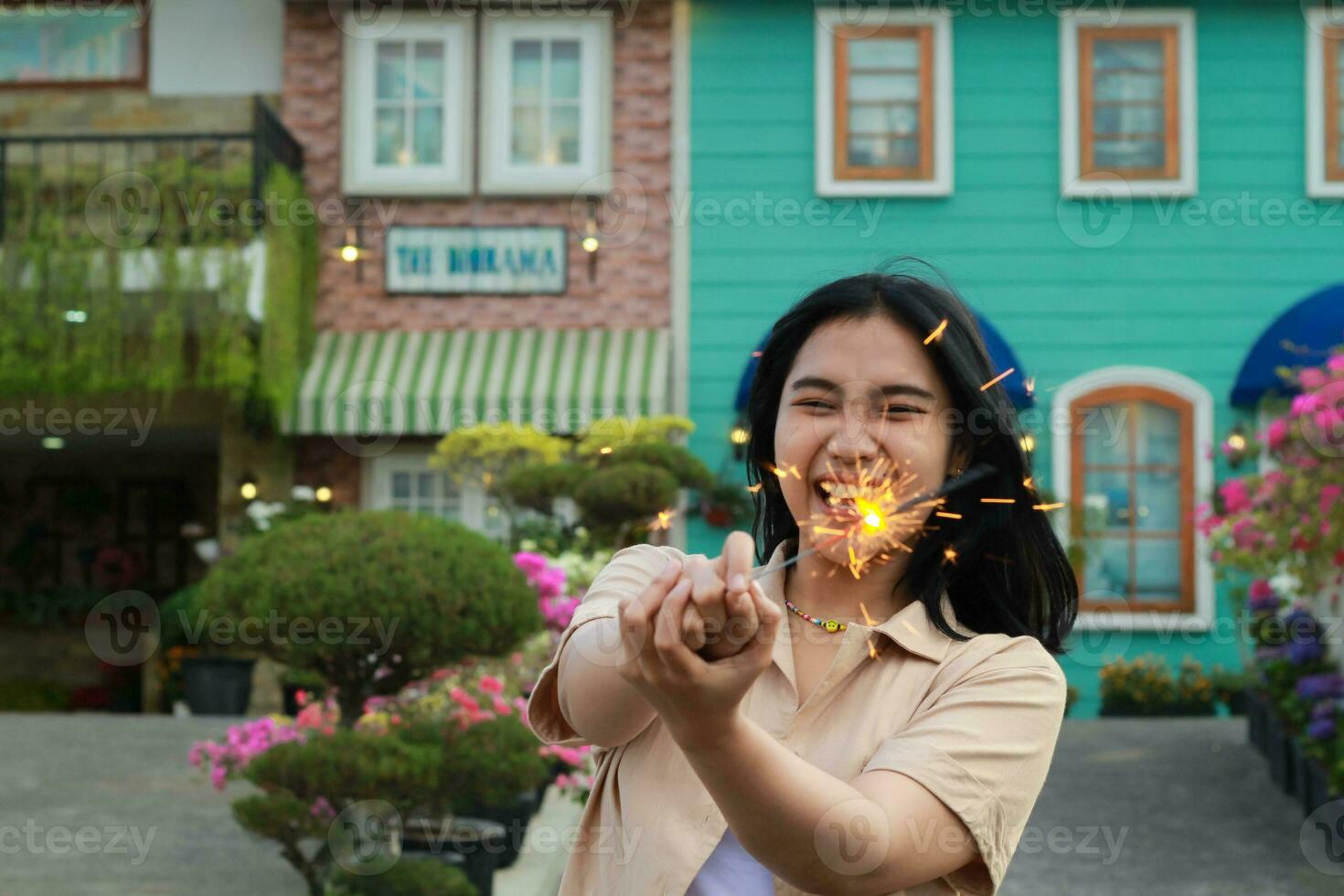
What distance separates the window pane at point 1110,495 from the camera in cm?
1068

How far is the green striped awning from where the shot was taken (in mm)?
10219

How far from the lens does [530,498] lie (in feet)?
28.2

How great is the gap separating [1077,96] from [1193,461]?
9.03ft

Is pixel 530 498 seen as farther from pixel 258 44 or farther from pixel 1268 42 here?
pixel 1268 42

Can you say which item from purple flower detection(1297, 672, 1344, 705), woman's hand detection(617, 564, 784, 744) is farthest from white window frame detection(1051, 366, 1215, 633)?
woman's hand detection(617, 564, 784, 744)

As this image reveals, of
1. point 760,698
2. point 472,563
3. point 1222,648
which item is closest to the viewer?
point 760,698

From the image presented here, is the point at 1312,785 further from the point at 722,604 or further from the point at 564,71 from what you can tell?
the point at 564,71

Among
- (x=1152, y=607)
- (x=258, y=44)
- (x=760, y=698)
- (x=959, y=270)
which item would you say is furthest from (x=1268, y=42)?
(x=760, y=698)

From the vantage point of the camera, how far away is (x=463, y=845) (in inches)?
193

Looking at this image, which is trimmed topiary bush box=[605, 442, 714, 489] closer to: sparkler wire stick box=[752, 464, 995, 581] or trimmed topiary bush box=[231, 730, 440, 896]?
trimmed topiary bush box=[231, 730, 440, 896]

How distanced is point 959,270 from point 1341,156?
284cm

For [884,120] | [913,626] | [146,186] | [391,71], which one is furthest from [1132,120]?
[913,626]

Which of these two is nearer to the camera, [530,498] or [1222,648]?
[530,498]

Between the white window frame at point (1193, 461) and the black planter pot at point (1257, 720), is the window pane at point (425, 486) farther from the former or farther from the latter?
the black planter pot at point (1257, 720)
